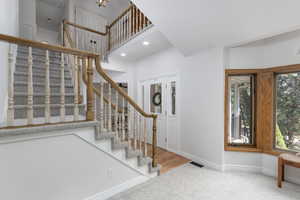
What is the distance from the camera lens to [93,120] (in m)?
1.91

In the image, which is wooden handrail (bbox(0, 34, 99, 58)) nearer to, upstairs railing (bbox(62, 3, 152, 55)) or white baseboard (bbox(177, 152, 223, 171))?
upstairs railing (bbox(62, 3, 152, 55))

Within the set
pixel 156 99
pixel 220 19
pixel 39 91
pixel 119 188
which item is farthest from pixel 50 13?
pixel 119 188

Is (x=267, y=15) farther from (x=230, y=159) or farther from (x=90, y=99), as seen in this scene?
(x=90, y=99)

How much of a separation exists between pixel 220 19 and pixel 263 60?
1.23 m

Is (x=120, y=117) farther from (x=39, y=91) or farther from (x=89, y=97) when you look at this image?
(x=39, y=91)

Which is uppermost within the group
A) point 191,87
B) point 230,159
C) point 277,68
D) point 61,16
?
point 61,16

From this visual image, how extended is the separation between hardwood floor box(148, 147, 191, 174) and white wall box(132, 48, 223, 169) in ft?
0.61

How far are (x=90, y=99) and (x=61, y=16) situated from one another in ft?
18.5

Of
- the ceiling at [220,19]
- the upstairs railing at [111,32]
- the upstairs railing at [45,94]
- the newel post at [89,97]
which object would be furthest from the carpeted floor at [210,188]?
the upstairs railing at [111,32]

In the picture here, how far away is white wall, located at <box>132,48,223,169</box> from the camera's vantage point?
2.88 m

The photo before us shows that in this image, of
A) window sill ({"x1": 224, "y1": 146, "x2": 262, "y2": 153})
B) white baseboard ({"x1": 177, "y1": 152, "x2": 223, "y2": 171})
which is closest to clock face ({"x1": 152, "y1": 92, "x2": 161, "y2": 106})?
white baseboard ({"x1": 177, "y1": 152, "x2": 223, "y2": 171})

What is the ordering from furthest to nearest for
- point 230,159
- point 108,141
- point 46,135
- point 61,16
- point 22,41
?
point 61,16, point 230,159, point 108,141, point 46,135, point 22,41

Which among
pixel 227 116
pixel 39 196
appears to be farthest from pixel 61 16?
pixel 227 116

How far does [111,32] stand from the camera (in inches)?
197
